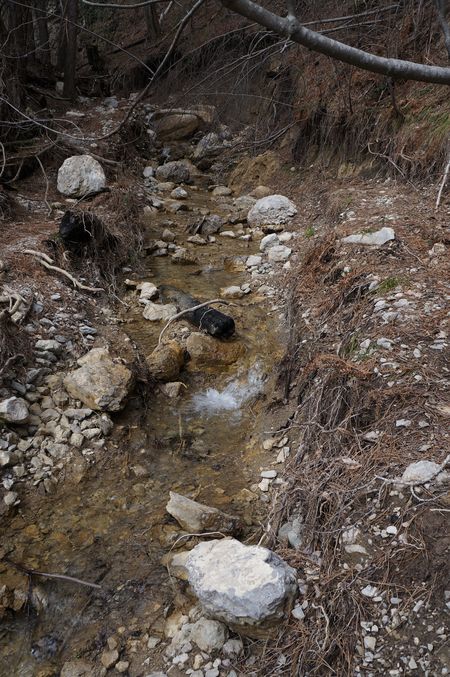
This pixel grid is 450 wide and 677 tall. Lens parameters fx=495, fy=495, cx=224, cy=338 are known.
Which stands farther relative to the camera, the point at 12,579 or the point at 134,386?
the point at 134,386

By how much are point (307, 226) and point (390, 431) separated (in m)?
4.34

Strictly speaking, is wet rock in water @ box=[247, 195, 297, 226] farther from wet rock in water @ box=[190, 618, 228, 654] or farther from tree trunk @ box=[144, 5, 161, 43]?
tree trunk @ box=[144, 5, 161, 43]

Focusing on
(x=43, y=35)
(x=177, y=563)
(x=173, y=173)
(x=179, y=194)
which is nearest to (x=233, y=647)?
(x=177, y=563)

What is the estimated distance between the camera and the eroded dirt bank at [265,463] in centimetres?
195

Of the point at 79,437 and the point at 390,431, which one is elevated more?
the point at 390,431

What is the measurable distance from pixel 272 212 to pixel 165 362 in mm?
3627

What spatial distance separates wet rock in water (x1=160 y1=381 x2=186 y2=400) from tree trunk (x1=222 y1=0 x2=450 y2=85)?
114 inches

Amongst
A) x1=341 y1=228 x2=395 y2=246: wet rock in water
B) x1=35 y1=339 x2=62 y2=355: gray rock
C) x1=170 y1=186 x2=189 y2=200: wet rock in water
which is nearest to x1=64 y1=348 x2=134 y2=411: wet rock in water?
x1=35 y1=339 x2=62 y2=355: gray rock

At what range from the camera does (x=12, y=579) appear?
102 inches

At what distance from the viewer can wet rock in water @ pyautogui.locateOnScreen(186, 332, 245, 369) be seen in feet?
14.3

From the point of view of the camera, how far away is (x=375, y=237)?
14.1 feet

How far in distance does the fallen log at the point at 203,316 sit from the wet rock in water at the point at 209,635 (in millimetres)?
2756

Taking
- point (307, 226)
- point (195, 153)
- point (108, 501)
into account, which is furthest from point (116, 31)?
point (108, 501)

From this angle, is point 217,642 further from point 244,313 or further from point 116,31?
point 116,31
